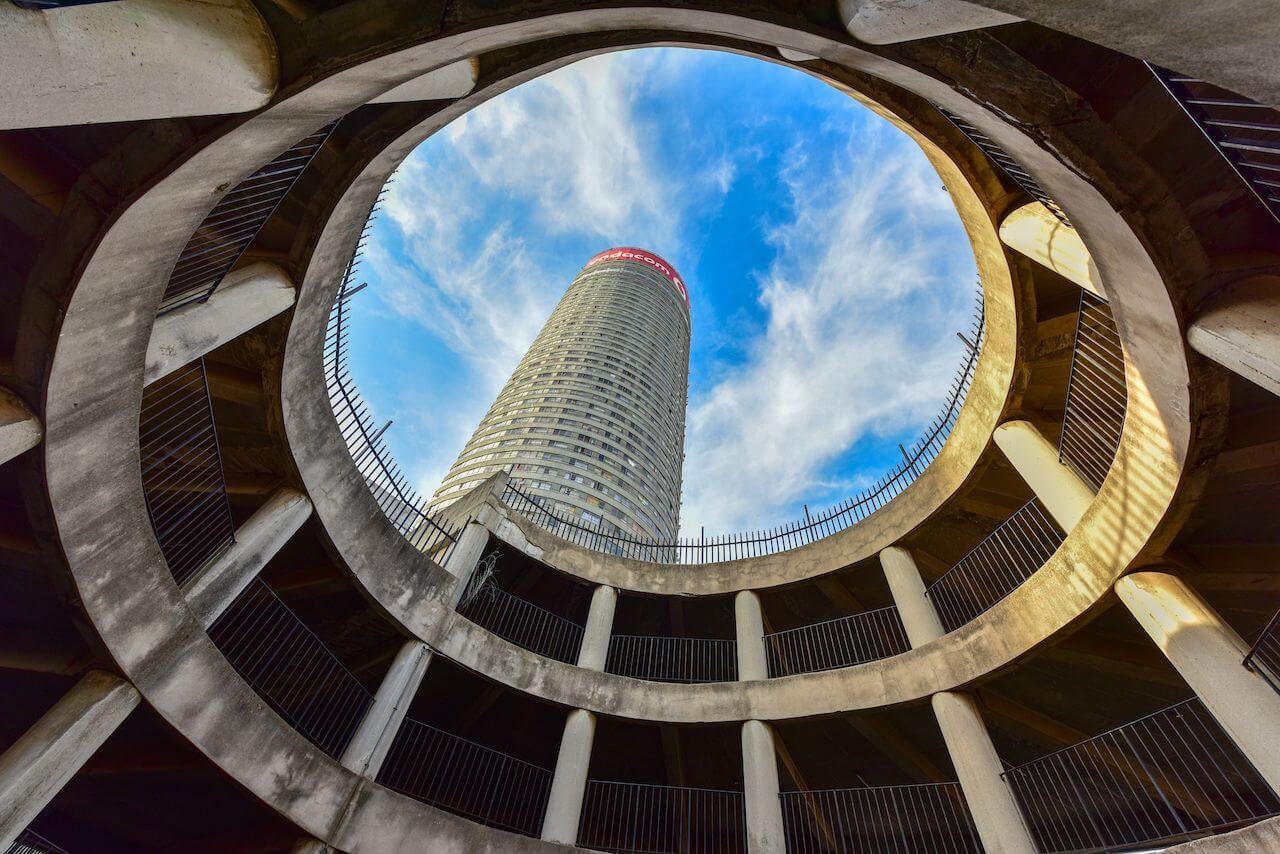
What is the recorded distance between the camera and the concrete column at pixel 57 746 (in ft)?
18.9

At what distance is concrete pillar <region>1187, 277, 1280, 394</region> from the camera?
4504 millimetres

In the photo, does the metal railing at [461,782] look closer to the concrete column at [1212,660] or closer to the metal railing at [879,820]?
the metal railing at [879,820]

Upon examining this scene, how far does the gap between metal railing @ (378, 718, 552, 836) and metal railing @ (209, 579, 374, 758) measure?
1.69m

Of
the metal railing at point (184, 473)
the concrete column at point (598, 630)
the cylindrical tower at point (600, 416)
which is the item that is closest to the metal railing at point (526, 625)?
the concrete column at point (598, 630)

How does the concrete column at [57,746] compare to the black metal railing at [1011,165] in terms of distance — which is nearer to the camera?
the concrete column at [57,746]

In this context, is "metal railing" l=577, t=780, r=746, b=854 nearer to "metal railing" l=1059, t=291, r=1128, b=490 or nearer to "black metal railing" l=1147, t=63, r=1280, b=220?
"metal railing" l=1059, t=291, r=1128, b=490

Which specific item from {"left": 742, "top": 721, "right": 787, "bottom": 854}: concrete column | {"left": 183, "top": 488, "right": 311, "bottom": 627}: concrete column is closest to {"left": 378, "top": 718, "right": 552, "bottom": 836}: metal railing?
{"left": 742, "top": 721, "right": 787, "bottom": 854}: concrete column

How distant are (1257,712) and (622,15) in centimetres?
945

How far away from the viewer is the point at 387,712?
10547mm

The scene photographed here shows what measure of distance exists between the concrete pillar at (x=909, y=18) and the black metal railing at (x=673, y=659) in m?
14.3

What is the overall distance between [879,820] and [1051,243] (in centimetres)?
1371

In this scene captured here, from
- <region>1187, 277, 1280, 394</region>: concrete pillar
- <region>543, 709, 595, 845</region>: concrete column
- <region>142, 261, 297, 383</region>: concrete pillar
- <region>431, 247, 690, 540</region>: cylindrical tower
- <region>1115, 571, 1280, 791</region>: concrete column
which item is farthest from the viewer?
<region>431, 247, 690, 540</region>: cylindrical tower

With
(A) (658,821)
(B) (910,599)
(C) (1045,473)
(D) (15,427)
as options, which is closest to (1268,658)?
(C) (1045,473)

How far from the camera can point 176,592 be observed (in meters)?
7.35
